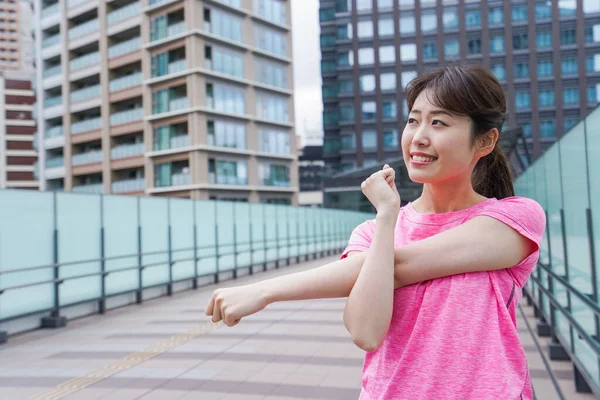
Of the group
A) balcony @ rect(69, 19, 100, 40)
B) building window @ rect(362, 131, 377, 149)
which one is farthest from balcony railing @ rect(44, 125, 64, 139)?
building window @ rect(362, 131, 377, 149)

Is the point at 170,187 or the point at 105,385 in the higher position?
the point at 170,187

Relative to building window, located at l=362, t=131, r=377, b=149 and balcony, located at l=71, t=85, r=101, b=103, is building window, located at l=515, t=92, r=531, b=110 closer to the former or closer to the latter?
building window, located at l=362, t=131, r=377, b=149

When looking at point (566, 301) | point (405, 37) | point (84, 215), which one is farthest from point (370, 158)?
point (566, 301)

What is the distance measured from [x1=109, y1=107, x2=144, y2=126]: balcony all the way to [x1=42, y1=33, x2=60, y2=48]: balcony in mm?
8582

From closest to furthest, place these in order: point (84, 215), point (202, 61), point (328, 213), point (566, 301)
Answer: point (566, 301)
point (84, 215)
point (328, 213)
point (202, 61)

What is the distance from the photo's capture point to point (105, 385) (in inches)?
228

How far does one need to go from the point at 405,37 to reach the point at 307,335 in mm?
52408

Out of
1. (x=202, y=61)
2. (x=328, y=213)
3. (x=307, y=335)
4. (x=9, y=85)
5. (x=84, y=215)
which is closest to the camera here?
(x=307, y=335)

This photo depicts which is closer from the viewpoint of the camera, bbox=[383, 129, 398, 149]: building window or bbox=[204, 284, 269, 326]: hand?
bbox=[204, 284, 269, 326]: hand

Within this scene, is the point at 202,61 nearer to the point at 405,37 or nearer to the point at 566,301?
the point at 405,37

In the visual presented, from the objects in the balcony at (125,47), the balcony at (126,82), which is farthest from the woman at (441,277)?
the balcony at (125,47)

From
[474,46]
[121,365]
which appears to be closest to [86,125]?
[474,46]

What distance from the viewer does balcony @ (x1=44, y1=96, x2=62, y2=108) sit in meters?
46.4

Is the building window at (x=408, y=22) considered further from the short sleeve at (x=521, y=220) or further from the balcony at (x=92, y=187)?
the short sleeve at (x=521, y=220)
